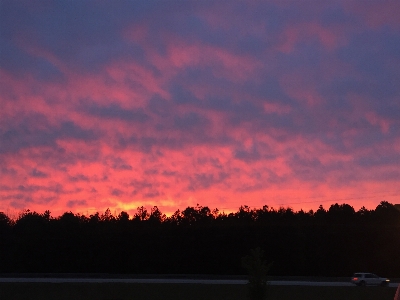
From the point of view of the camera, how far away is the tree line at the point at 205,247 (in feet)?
237

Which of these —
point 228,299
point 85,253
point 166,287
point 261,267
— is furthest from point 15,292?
point 85,253

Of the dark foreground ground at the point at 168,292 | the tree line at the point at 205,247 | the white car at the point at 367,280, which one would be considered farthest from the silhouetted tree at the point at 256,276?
the tree line at the point at 205,247

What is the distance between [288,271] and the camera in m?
71.9

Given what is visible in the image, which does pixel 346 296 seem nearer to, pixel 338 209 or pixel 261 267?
pixel 261 267

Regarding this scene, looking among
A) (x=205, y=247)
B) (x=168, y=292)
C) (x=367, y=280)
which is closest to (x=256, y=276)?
(x=168, y=292)

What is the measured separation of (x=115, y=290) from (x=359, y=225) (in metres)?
47.6

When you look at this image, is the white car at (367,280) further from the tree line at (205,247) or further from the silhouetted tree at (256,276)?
the silhouetted tree at (256,276)

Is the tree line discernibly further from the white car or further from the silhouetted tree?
the silhouetted tree

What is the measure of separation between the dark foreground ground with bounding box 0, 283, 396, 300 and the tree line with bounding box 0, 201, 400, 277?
32.5 metres

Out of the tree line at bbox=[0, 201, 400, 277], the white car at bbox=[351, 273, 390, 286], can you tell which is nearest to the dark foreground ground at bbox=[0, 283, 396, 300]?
the white car at bbox=[351, 273, 390, 286]

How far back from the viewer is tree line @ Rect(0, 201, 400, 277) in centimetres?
7225

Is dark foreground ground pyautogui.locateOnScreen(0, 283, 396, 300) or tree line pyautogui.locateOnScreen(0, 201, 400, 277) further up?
tree line pyautogui.locateOnScreen(0, 201, 400, 277)

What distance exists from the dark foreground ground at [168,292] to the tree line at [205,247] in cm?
3254

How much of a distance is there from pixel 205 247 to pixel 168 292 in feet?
127
